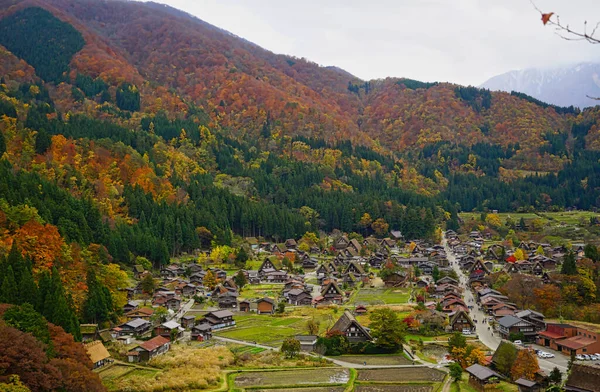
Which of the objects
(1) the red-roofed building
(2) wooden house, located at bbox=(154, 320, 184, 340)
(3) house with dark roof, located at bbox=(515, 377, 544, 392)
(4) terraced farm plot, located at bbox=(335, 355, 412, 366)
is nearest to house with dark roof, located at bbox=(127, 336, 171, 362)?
(2) wooden house, located at bbox=(154, 320, 184, 340)

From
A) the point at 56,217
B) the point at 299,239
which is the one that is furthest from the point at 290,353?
the point at 299,239

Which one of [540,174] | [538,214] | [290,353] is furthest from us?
[540,174]

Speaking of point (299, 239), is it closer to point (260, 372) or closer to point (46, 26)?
point (260, 372)

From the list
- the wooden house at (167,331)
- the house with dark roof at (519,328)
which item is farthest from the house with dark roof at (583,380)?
the wooden house at (167,331)

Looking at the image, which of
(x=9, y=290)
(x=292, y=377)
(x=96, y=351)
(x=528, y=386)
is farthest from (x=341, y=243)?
(x=9, y=290)

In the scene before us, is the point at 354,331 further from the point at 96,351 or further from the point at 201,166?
the point at 201,166
